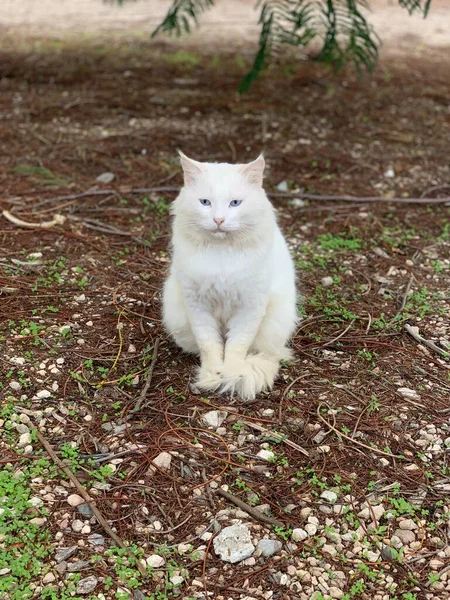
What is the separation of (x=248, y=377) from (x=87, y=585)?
1156mm

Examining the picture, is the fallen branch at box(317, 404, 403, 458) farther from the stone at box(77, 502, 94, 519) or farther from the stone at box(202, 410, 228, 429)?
the stone at box(77, 502, 94, 519)

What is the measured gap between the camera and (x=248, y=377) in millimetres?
2947

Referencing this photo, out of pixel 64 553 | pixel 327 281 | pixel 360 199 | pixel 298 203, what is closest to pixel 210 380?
pixel 64 553

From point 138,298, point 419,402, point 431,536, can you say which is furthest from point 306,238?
point 431,536

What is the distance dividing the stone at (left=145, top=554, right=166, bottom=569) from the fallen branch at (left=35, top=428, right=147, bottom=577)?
0.03 m

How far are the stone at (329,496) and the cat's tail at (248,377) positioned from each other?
1.97 ft

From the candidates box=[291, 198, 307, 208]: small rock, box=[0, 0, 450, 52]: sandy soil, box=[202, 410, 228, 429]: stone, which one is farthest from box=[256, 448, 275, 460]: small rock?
box=[0, 0, 450, 52]: sandy soil

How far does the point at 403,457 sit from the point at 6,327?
2.07 metres

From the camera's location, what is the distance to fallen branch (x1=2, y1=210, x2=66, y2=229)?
4.43 meters

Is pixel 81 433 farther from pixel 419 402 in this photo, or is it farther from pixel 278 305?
pixel 419 402

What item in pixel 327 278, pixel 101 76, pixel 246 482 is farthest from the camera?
pixel 101 76

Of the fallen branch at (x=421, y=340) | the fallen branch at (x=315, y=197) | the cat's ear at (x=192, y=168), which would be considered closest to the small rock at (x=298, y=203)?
the fallen branch at (x=315, y=197)

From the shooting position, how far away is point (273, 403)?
297 centimetres

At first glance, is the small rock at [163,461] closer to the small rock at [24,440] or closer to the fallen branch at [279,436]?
the fallen branch at [279,436]
